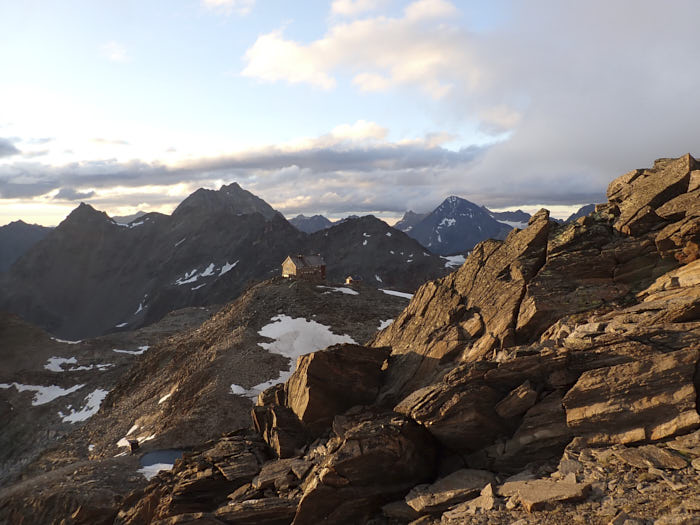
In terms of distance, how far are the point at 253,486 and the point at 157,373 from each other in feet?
170

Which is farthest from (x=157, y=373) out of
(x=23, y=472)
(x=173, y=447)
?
(x=173, y=447)

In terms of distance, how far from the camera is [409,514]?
1695cm

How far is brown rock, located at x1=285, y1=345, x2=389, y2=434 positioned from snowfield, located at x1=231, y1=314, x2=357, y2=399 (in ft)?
87.6

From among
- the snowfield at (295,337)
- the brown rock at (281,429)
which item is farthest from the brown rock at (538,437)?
the snowfield at (295,337)

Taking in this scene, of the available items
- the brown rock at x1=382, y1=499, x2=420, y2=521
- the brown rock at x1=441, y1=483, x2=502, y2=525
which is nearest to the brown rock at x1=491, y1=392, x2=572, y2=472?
the brown rock at x1=441, y1=483, x2=502, y2=525

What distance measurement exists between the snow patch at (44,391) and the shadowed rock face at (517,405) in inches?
3069

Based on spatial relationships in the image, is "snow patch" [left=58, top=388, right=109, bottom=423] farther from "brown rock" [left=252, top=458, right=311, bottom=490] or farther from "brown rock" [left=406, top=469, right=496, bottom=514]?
"brown rock" [left=406, top=469, right=496, bottom=514]

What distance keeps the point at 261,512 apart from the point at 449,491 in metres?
8.64

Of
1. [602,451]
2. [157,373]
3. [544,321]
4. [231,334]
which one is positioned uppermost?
[544,321]

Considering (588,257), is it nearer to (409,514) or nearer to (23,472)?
(409,514)

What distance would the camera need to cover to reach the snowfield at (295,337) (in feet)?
183

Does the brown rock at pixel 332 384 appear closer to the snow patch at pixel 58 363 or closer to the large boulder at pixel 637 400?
the large boulder at pixel 637 400

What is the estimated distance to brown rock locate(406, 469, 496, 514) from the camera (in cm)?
1625

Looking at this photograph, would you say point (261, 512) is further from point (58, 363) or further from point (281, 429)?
point (58, 363)
